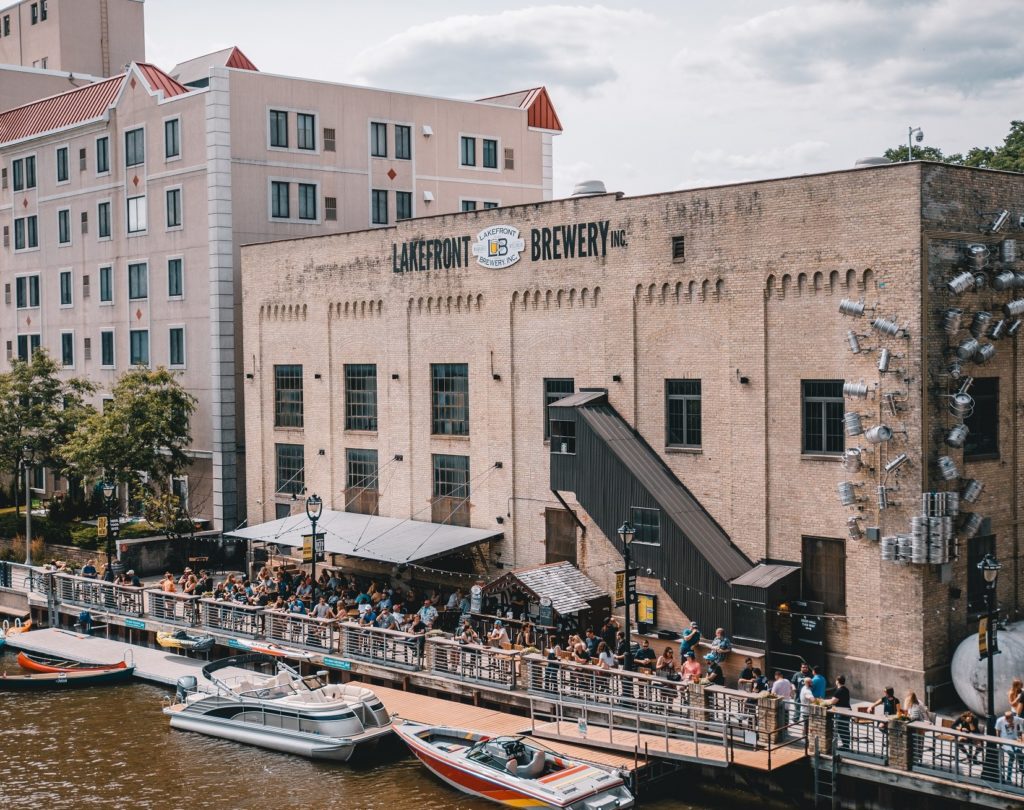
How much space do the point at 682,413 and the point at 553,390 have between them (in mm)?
4818

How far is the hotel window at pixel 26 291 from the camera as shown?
62.8m

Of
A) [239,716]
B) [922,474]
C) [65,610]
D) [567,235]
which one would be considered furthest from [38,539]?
[922,474]

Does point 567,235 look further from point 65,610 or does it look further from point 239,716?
point 65,610

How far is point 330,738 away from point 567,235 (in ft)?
49.8

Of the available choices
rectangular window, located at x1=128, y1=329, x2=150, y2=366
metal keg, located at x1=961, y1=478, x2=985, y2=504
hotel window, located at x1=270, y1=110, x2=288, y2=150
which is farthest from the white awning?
hotel window, located at x1=270, y1=110, x2=288, y2=150

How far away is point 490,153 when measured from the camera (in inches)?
2325

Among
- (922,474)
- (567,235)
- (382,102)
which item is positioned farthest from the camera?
(382,102)

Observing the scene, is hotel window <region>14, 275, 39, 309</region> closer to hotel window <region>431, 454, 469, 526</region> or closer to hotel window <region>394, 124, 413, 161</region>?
hotel window <region>394, 124, 413, 161</region>

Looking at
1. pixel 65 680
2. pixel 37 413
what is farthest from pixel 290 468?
pixel 37 413

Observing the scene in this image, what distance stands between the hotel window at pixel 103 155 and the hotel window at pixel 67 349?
8.11 metres

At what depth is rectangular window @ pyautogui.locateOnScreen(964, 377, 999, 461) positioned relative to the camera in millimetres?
30500

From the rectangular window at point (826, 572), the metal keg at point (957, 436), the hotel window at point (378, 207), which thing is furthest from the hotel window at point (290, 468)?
the metal keg at point (957, 436)

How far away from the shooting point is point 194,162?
168 feet

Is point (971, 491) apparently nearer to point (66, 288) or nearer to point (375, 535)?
point (375, 535)
